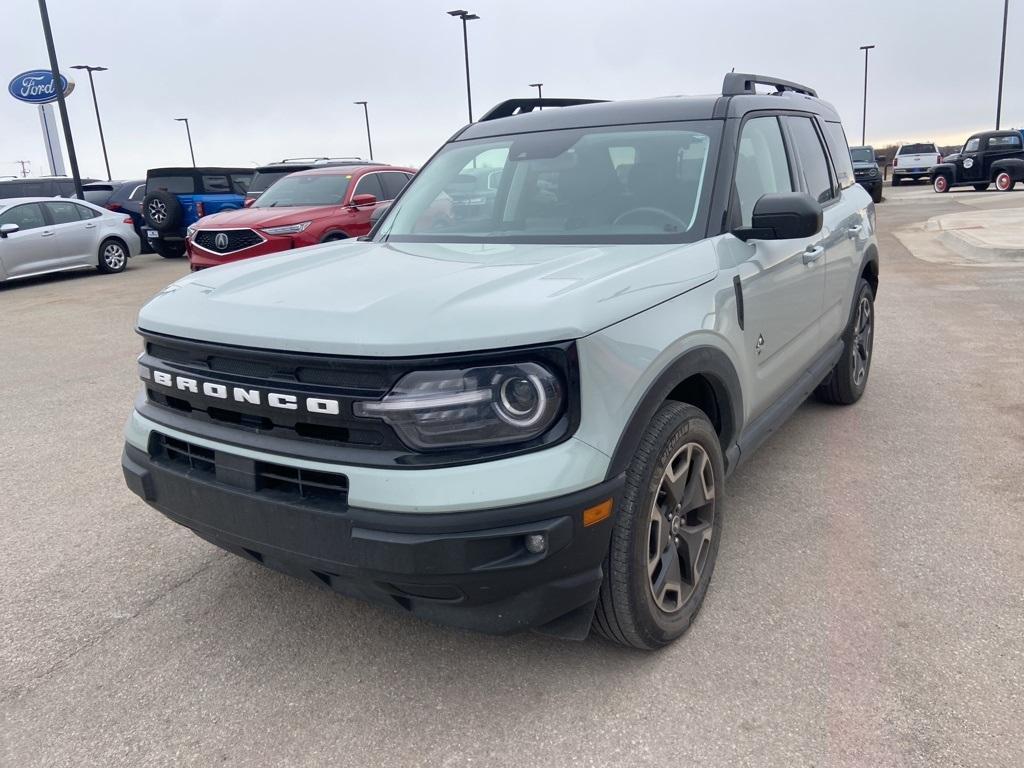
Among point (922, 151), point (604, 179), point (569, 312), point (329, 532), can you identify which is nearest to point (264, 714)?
point (329, 532)

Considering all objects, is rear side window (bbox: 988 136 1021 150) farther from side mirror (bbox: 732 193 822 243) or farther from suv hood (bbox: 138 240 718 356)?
suv hood (bbox: 138 240 718 356)

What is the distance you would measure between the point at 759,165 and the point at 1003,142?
90.6 ft

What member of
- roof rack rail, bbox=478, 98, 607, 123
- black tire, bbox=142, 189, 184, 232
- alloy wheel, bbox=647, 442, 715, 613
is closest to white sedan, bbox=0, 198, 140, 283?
black tire, bbox=142, 189, 184, 232

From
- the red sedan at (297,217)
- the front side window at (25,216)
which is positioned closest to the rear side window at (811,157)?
the red sedan at (297,217)

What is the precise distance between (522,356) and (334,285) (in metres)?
0.79

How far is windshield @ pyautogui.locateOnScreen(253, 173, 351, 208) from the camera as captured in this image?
10898mm

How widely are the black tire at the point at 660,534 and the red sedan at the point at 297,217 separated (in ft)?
24.1

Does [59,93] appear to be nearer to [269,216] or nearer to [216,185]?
[216,185]

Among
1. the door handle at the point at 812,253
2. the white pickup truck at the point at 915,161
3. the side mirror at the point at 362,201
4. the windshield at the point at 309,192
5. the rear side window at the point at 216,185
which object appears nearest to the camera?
the door handle at the point at 812,253

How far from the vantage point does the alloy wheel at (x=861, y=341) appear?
200 inches

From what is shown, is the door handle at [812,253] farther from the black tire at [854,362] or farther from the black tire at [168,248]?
the black tire at [168,248]

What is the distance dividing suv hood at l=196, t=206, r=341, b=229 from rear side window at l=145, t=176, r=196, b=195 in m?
6.83

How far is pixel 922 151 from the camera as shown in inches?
1401

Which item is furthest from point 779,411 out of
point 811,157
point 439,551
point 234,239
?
point 234,239
